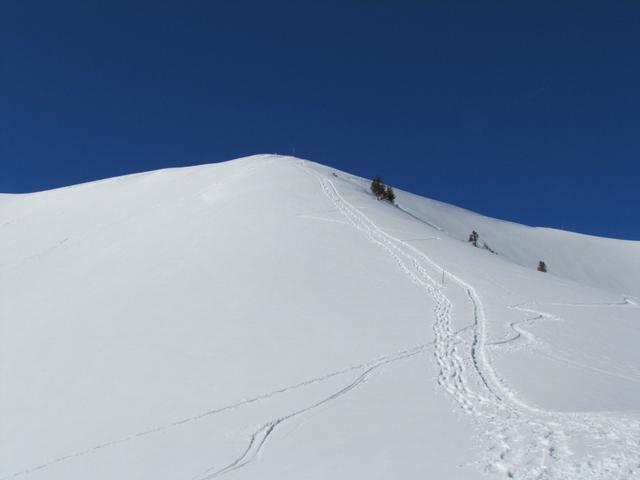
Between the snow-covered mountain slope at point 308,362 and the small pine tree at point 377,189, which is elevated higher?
the small pine tree at point 377,189

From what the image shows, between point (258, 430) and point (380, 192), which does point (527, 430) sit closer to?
point (258, 430)

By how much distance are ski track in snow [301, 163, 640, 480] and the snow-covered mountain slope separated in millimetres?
28

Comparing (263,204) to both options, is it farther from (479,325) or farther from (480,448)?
(480,448)

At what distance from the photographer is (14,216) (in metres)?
36.1

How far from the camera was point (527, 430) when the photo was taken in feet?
17.2

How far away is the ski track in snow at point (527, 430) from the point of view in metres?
4.34

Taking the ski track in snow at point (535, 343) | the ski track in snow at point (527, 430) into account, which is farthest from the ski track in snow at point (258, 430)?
the ski track in snow at point (535, 343)

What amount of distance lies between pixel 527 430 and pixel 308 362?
3.72 meters

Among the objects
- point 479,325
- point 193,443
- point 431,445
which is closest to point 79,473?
point 193,443

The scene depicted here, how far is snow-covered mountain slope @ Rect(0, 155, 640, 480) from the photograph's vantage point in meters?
5.07

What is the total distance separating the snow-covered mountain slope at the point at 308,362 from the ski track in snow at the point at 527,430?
0.03 metres

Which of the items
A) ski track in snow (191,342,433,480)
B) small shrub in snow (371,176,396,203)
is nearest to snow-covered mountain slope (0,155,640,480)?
ski track in snow (191,342,433,480)

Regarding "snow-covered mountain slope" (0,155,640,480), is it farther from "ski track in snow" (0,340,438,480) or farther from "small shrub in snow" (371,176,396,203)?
"small shrub in snow" (371,176,396,203)

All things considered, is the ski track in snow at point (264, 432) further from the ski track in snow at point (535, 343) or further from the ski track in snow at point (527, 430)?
the ski track in snow at point (535, 343)
